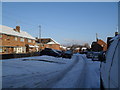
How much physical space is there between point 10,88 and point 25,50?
1762 inches

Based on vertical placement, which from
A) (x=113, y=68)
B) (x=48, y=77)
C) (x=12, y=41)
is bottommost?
(x=48, y=77)

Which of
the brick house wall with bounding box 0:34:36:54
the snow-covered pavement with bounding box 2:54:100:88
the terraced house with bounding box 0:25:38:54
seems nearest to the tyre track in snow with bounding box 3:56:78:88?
the snow-covered pavement with bounding box 2:54:100:88

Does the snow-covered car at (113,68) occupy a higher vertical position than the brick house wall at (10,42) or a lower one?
lower

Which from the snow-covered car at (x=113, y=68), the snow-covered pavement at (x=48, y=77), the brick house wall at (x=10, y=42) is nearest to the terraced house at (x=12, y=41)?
the brick house wall at (x=10, y=42)

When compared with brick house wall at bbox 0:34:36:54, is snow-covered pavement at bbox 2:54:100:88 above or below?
below

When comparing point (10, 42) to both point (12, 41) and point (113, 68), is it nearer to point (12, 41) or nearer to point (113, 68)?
point (12, 41)

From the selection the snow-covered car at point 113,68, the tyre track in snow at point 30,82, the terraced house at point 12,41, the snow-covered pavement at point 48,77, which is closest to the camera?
the snow-covered car at point 113,68

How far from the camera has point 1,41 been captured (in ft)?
121

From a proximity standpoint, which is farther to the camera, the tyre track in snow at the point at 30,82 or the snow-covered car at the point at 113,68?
the tyre track in snow at the point at 30,82

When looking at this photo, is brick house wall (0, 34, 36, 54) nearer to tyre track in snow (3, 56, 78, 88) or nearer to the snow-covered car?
tyre track in snow (3, 56, 78, 88)

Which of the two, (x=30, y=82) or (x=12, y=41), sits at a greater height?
(x=12, y=41)

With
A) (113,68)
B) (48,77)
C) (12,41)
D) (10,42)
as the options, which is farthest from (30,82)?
(12,41)

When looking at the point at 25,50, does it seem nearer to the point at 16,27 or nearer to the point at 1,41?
the point at 16,27

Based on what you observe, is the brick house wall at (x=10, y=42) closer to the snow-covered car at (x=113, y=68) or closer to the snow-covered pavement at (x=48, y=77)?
the snow-covered pavement at (x=48, y=77)
